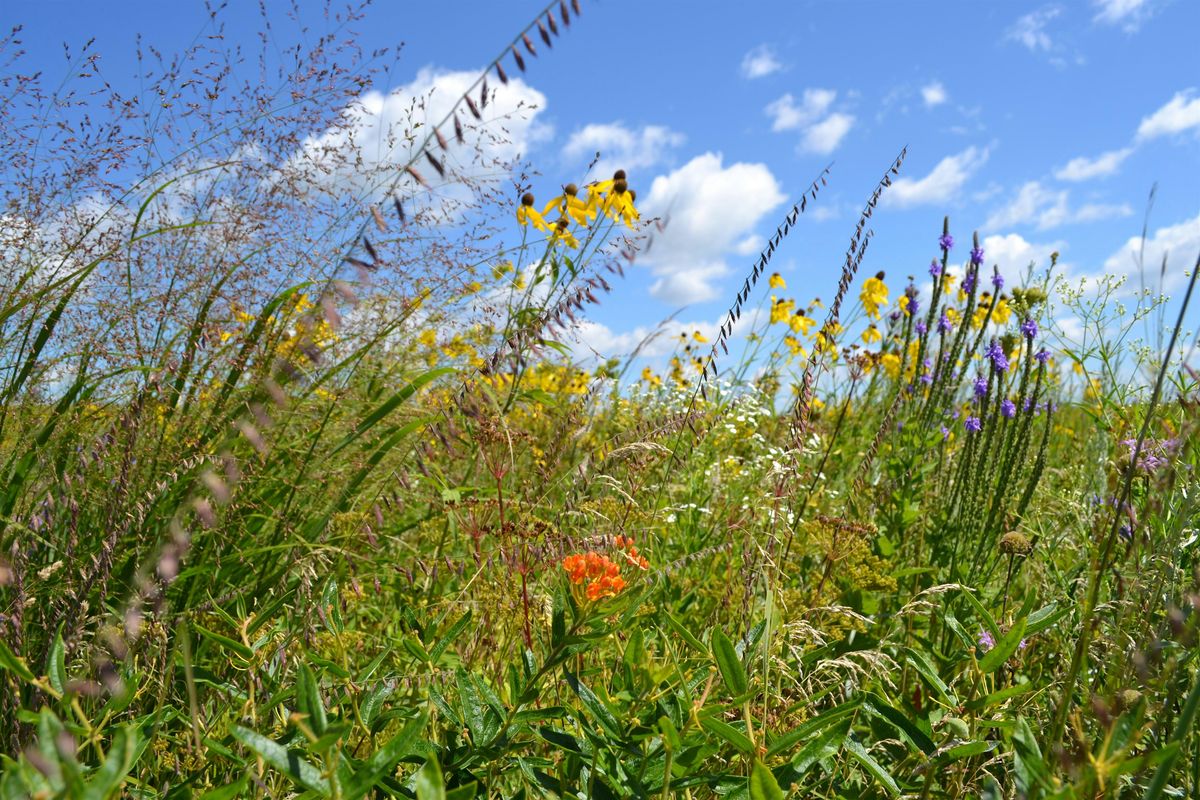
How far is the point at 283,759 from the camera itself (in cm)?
78

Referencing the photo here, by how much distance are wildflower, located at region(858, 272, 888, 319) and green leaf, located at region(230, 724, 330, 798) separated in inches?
201

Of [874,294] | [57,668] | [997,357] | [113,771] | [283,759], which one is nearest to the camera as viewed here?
[113,771]

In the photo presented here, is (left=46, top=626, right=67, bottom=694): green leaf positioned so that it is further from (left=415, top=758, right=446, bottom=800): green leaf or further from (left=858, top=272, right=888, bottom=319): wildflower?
(left=858, top=272, right=888, bottom=319): wildflower

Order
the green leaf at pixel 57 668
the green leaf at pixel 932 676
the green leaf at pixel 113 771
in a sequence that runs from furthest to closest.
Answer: the green leaf at pixel 932 676 → the green leaf at pixel 57 668 → the green leaf at pixel 113 771

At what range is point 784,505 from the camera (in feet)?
5.50

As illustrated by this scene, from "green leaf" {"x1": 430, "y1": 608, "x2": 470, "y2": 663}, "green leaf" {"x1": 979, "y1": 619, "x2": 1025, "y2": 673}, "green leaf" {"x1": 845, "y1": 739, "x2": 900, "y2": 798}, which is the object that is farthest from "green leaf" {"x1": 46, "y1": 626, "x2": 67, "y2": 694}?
"green leaf" {"x1": 979, "y1": 619, "x2": 1025, "y2": 673}

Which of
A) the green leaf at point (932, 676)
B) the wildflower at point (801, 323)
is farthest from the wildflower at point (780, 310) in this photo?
the green leaf at point (932, 676)

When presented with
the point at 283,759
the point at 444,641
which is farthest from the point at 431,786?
the point at 444,641

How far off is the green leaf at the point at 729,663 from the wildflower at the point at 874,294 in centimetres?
475

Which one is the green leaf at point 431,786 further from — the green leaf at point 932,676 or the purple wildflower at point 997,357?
the purple wildflower at point 997,357

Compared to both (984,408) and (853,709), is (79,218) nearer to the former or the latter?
(853,709)

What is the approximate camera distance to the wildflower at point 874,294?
5.46 meters

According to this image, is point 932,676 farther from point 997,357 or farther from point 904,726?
point 997,357

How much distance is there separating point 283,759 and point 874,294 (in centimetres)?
520
